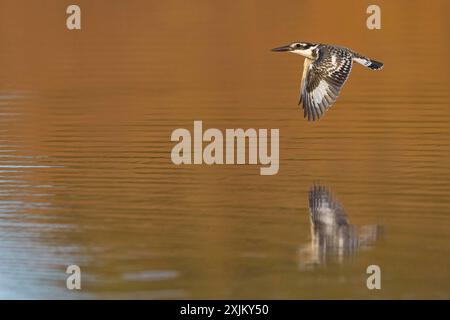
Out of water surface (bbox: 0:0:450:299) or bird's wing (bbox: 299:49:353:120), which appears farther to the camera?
bird's wing (bbox: 299:49:353:120)

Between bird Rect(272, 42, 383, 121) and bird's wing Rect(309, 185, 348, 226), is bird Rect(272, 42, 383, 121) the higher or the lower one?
the higher one

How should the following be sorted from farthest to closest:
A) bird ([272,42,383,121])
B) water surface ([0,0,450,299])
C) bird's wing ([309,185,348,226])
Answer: bird ([272,42,383,121]) → bird's wing ([309,185,348,226]) → water surface ([0,0,450,299])

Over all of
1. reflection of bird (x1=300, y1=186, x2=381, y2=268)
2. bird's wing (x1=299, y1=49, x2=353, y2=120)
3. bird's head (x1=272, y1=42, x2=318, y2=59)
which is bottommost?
reflection of bird (x1=300, y1=186, x2=381, y2=268)

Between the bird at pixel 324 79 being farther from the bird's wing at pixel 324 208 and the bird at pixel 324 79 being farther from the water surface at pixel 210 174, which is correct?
the bird's wing at pixel 324 208

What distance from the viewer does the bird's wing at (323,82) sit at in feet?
52.5

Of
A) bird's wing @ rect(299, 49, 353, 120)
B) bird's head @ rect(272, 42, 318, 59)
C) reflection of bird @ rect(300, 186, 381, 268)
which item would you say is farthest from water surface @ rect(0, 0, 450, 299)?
bird's head @ rect(272, 42, 318, 59)

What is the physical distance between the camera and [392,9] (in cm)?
3762

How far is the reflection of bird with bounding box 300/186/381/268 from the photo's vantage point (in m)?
11.6

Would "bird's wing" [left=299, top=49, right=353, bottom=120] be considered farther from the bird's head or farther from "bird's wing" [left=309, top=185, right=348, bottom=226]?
"bird's wing" [left=309, top=185, right=348, bottom=226]

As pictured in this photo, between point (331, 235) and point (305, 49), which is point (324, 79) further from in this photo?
point (331, 235)

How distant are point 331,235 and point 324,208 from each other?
4.33ft

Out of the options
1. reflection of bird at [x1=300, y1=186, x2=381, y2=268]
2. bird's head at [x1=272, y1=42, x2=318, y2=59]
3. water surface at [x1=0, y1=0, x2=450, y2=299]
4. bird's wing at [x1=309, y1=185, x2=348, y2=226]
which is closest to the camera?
water surface at [x1=0, y1=0, x2=450, y2=299]

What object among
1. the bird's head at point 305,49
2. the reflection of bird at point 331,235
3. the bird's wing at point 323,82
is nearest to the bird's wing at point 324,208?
the reflection of bird at point 331,235
